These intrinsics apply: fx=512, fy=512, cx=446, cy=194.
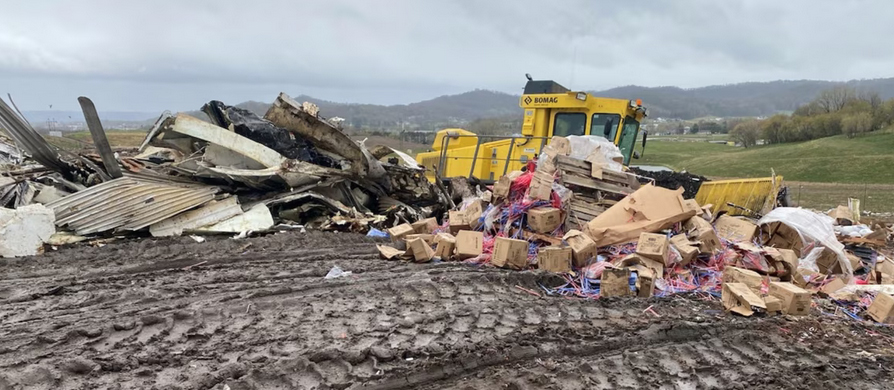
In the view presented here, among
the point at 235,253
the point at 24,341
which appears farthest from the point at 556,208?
the point at 24,341

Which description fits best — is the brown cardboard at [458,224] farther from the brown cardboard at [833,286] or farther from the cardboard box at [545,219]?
the brown cardboard at [833,286]

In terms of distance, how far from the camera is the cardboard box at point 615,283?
472 centimetres

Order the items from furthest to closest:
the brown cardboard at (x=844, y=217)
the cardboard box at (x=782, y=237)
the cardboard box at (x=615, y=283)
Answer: the brown cardboard at (x=844, y=217), the cardboard box at (x=782, y=237), the cardboard box at (x=615, y=283)

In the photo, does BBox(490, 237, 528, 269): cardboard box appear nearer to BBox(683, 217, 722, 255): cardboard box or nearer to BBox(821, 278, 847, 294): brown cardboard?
BBox(683, 217, 722, 255): cardboard box

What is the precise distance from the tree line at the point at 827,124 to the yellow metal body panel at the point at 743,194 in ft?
173

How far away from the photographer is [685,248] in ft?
17.7

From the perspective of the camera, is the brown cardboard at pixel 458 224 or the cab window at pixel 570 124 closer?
the brown cardboard at pixel 458 224

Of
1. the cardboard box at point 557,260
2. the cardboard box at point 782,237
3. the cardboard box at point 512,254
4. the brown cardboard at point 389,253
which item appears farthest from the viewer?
the cardboard box at point 782,237

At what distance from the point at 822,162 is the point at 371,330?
40.8 m

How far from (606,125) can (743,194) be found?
8.86ft

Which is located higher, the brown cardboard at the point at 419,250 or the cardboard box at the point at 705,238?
the cardboard box at the point at 705,238

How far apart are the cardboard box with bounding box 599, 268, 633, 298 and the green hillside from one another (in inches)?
1184

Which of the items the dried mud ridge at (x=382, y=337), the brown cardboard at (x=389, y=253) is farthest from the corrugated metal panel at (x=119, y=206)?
the brown cardboard at (x=389, y=253)

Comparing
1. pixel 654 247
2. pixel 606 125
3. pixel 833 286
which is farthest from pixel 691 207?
pixel 606 125
